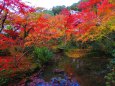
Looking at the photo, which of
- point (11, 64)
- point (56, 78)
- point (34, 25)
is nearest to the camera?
point (56, 78)

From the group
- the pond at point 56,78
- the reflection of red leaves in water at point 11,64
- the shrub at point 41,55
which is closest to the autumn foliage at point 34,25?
the reflection of red leaves in water at point 11,64

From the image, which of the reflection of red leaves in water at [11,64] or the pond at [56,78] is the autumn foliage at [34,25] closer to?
the reflection of red leaves in water at [11,64]

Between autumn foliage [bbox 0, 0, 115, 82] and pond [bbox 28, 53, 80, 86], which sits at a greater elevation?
autumn foliage [bbox 0, 0, 115, 82]

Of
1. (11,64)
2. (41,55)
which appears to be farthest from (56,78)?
(41,55)

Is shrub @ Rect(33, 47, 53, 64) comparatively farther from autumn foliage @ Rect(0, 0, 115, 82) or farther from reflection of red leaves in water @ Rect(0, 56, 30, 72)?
reflection of red leaves in water @ Rect(0, 56, 30, 72)

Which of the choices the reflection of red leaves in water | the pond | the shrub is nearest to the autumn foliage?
the reflection of red leaves in water

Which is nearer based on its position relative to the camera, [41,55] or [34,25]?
[34,25]

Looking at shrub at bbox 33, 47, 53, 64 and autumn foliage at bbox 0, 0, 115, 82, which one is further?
shrub at bbox 33, 47, 53, 64

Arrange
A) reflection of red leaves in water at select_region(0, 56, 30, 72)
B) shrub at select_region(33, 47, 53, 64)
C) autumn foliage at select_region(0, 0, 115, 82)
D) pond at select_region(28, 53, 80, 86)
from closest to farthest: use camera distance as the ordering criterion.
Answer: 1. autumn foliage at select_region(0, 0, 115, 82)
2. reflection of red leaves in water at select_region(0, 56, 30, 72)
3. pond at select_region(28, 53, 80, 86)
4. shrub at select_region(33, 47, 53, 64)

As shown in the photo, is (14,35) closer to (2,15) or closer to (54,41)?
(2,15)

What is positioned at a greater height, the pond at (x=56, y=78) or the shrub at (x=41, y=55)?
the shrub at (x=41, y=55)

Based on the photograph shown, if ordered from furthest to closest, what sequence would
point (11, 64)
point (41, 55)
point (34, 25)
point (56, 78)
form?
1. point (41, 55)
2. point (34, 25)
3. point (11, 64)
4. point (56, 78)

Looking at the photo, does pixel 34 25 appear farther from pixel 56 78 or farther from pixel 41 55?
pixel 56 78

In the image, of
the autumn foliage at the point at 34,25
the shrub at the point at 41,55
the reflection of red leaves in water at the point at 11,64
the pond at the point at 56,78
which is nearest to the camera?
the autumn foliage at the point at 34,25
